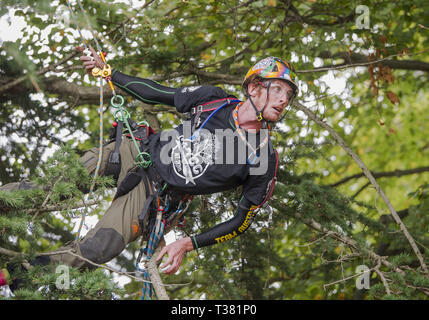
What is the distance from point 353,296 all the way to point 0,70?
15.2ft

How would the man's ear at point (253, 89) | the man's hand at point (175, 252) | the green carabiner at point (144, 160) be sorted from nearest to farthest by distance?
the man's hand at point (175, 252) < the green carabiner at point (144, 160) < the man's ear at point (253, 89)

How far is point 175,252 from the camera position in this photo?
331 centimetres

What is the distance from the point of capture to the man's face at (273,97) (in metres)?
3.48

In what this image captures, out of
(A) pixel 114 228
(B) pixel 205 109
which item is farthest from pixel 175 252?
(B) pixel 205 109

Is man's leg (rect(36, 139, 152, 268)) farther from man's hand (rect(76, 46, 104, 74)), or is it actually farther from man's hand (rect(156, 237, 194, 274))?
man's hand (rect(76, 46, 104, 74))

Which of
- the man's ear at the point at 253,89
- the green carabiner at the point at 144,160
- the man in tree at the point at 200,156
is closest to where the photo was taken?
the man in tree at the point at 200,156

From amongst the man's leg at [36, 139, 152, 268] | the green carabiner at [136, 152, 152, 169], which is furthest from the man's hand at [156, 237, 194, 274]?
the green carabiner at [136, 152, 152, 169]

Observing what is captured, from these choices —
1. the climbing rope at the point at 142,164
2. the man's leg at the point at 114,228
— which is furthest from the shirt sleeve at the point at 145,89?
the man's leg at the point at 114,228

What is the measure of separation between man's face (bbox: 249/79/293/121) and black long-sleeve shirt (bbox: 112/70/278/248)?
16 cm

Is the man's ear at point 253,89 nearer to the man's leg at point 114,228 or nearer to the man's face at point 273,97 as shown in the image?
the man's face at point 273,97

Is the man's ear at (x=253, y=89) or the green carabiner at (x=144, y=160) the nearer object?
the green carabiner at (x=144, y=160)

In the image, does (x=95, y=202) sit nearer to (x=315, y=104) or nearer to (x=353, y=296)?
(x=315, y=104)

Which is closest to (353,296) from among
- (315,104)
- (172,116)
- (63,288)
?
(315,104)

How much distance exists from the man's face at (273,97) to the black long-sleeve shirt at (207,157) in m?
0.16
